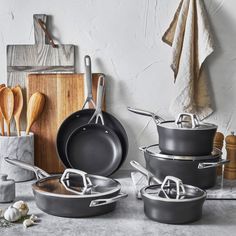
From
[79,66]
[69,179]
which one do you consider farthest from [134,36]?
[69,179]

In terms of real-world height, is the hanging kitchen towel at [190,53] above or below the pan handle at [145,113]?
above

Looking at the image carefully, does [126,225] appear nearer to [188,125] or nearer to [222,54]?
[188,125]

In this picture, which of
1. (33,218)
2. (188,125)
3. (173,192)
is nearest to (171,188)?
(173,192)

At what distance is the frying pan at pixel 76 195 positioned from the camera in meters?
1.25

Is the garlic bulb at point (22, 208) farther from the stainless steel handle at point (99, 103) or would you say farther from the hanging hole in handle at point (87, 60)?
the hanging hole in handle at point (87, 60)

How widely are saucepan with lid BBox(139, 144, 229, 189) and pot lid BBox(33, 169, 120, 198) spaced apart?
0.56 ft

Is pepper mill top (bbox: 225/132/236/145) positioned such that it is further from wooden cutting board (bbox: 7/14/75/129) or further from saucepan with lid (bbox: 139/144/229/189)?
wooden cutting board (bbox: 7/14/75/129)

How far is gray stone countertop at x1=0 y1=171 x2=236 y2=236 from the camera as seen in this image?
1.18 m

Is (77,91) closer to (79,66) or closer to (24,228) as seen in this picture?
(79,66)

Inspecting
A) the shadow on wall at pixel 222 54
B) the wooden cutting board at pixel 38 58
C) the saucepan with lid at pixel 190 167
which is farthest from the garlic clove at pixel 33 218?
the shadow on wall at pixel 222 54

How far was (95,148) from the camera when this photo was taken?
1.73 metres

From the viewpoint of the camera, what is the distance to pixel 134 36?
1.78 meters

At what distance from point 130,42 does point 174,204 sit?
2.55ft

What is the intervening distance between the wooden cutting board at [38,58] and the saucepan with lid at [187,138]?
49 cm
